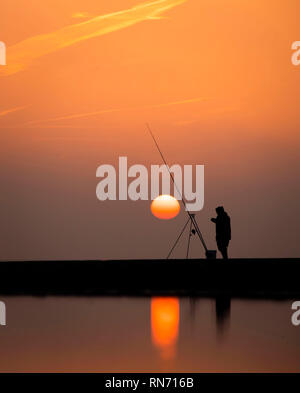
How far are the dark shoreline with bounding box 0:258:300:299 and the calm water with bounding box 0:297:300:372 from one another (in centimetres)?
135

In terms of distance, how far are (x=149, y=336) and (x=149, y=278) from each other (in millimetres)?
4481

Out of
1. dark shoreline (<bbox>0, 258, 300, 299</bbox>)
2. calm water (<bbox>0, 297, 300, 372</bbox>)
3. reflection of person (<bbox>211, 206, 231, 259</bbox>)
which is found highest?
reflection of person (<bbox>211, 206, 231, 259</bbox>)

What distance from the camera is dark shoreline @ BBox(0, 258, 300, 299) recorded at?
376 inches

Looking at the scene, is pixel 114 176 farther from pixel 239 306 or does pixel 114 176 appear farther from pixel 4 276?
pixel 239 306

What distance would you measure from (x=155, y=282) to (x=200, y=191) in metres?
5.79

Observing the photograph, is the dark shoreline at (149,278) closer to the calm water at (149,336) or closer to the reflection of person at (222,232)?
the reflection of person at (222,232)

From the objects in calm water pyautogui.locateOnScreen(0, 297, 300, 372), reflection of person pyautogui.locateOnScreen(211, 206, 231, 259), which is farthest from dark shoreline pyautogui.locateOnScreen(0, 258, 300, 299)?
calm water pyautogui.locateOnScreen(0, 297, 300, 372)

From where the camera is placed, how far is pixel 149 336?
5645 millimetres

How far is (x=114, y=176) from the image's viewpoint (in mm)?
14695

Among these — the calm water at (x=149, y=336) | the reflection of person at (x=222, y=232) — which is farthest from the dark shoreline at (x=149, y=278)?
the calm water at (x=149, y=336)

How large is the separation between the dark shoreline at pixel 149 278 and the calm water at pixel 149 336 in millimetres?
1346

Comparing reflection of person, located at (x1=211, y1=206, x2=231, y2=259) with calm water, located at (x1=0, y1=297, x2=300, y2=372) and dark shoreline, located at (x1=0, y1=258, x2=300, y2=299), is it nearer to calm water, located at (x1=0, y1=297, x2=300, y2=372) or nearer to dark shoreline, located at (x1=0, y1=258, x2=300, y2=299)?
dark shoreline, located at (x1=0, y1=258, x2=300, y2=299)

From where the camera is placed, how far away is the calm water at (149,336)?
4.41 meters
